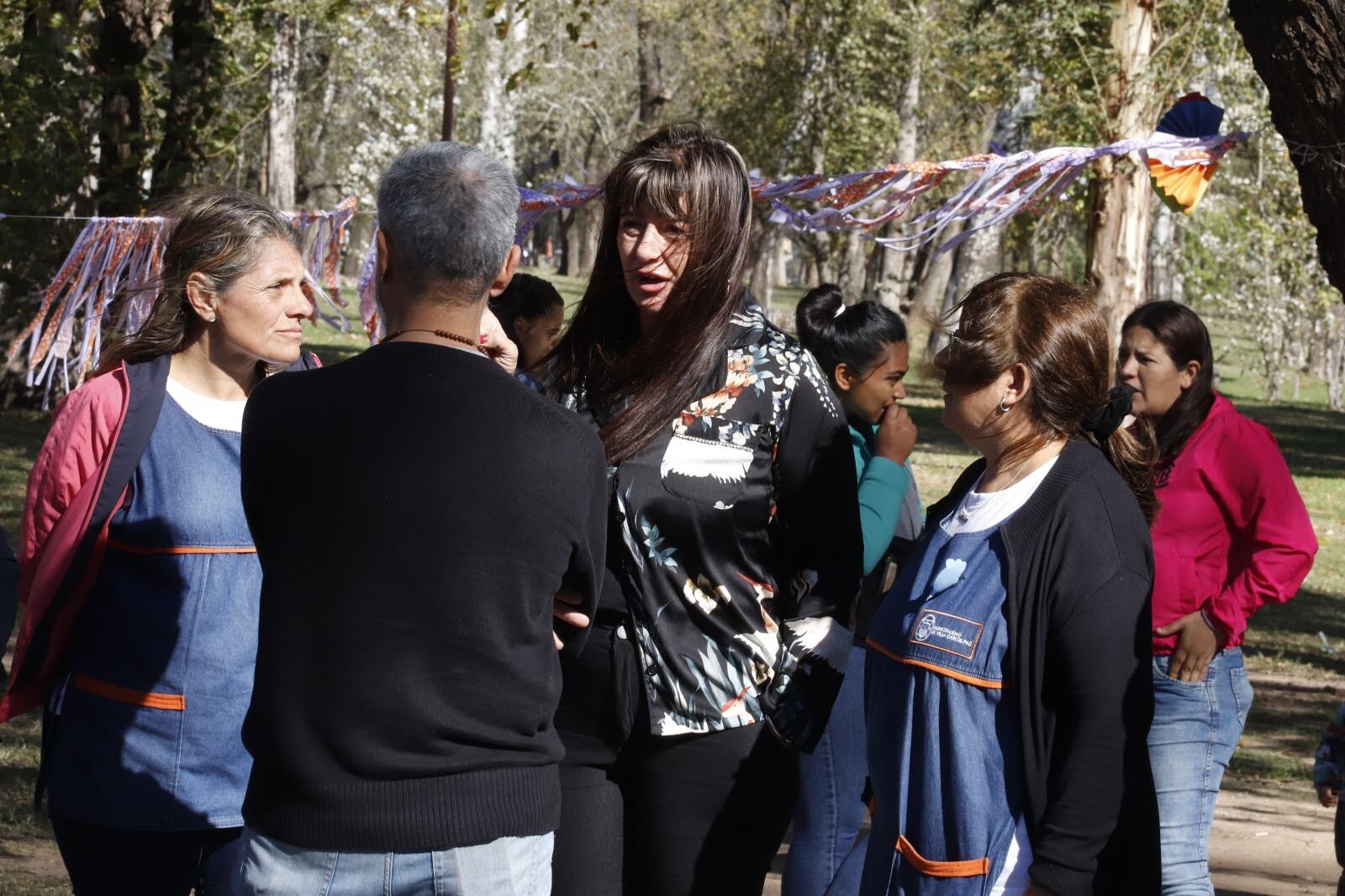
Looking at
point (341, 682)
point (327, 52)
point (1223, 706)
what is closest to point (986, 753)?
point (341, 682)

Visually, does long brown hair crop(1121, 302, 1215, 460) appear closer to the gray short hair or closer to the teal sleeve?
the teal sleeve

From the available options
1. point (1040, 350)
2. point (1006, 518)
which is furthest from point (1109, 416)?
point (1006, 518)

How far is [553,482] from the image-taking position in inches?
84.0

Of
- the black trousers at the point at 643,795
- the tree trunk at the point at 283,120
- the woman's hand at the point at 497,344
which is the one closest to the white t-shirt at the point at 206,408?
the woman's hand at the point at 497,344

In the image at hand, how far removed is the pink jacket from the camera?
4031 mm

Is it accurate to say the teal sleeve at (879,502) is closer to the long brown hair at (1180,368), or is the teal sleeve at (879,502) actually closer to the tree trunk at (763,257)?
the long brown hair at (1180,368)

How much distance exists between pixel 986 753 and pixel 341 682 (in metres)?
1.13

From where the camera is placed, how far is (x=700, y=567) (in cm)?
288

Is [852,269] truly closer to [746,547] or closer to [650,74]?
[650,74]

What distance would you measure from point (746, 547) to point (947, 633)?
48cm

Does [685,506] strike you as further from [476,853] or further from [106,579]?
[106,579]

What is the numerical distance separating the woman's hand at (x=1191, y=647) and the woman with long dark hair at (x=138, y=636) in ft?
7.61

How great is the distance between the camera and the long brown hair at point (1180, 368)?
4.17m

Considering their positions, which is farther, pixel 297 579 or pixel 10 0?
pixel 10 0
